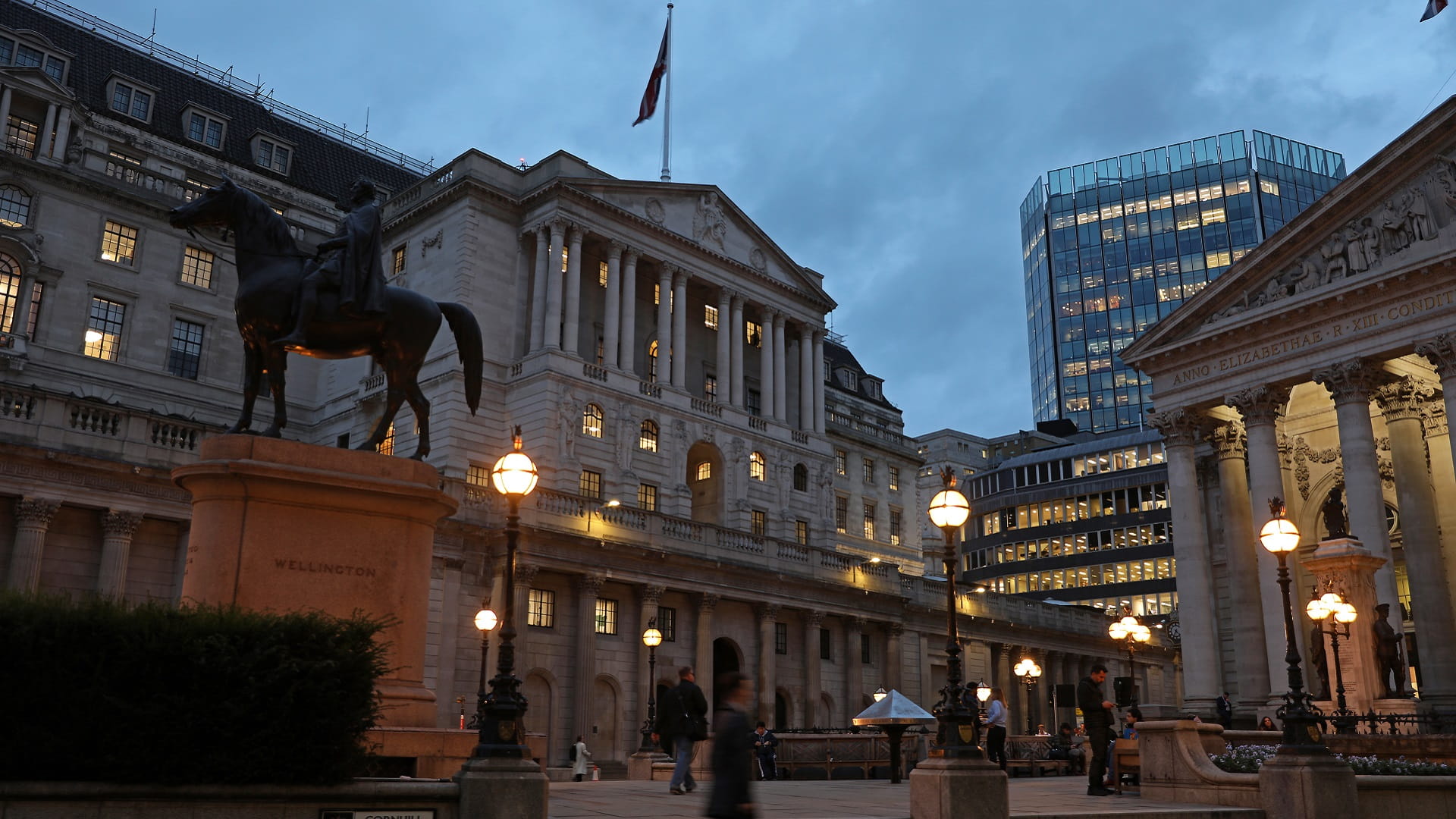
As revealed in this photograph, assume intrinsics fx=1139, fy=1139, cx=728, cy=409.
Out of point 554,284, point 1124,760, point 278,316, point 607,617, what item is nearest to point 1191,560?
point 1124,760

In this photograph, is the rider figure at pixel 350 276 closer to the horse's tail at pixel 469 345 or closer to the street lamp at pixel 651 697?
the horse's tail at pixel 469 345

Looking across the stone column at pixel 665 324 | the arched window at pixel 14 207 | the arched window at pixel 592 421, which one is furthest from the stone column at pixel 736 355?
the arched window at pixel 14 207

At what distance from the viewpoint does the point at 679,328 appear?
191ft

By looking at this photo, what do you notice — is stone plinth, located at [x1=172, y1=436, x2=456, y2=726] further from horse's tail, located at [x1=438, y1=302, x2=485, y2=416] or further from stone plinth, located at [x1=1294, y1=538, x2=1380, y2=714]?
stone plinth, located at [x1=1294, y1=538, x2=1380, y2=714]

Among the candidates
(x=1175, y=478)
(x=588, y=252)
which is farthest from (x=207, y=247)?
(x=1175, y=478)

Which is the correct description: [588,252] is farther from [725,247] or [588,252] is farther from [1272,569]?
[1272,569]

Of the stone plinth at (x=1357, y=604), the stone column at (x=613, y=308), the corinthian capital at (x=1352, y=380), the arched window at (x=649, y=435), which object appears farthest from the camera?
the arched window at (x=649, y=435)

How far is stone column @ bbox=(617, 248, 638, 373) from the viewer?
55562mm

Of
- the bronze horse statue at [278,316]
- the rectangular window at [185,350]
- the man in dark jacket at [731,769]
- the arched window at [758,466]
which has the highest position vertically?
the rectangular window at [185,350]

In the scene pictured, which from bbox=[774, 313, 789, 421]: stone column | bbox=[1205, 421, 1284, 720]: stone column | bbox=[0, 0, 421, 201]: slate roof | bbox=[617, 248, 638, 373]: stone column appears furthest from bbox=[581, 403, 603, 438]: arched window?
bbox=[1205, 421, 1284, 720]: stone column

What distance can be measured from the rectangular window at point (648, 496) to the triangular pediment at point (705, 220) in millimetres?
13442

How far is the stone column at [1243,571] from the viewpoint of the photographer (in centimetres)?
4278

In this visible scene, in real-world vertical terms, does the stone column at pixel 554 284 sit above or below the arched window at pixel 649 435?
above

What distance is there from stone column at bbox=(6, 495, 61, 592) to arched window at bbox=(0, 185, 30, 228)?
20.6m
